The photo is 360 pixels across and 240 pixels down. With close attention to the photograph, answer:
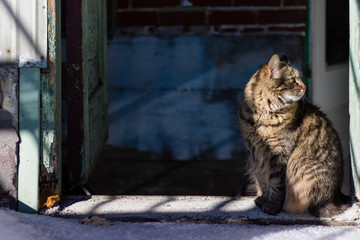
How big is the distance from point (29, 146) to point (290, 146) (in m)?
1.51

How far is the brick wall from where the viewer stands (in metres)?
6.02

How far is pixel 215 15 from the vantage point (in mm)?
6035

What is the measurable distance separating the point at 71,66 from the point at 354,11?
5.67 ft

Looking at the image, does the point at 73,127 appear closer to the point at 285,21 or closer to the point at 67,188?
the point at 67,188

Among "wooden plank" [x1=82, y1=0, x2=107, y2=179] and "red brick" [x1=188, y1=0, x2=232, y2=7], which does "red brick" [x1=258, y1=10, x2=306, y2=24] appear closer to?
"red brick" [x1=188, y1=0, x2=232, y2=7]

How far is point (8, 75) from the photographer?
3326mm

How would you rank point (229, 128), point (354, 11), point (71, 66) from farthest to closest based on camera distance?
point (229, 128) → point (71, 66) → point (354, 11)

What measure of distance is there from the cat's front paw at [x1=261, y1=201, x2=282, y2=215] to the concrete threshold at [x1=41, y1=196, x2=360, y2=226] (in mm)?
28

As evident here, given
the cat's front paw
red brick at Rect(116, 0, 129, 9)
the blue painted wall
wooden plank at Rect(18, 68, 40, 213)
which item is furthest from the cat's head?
red brick at Rect(116, 0, 129, 9)

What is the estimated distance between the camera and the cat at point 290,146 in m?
3.34

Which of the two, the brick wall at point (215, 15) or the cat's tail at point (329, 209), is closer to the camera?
the cat's tail at point (329, 209)

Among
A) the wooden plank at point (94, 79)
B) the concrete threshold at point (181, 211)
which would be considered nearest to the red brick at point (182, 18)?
the wooden plank at point (94, 79)

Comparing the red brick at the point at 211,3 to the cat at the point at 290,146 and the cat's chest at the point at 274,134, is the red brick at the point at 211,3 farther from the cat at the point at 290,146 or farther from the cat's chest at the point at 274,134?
the cat's chest at the point at 274,134

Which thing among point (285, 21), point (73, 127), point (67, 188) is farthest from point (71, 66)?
point (285, 21)
